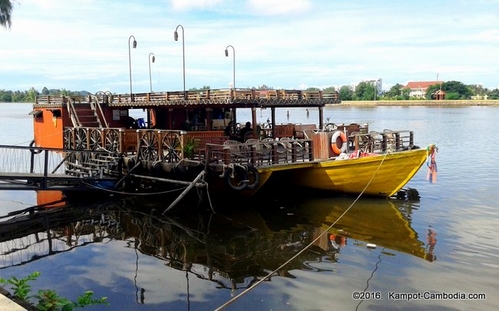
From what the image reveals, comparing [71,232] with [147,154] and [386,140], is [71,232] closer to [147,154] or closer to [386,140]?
[147,154]

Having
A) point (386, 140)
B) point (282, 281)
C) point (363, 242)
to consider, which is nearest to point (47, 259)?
point (282, 281)

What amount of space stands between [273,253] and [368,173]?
6519 mm

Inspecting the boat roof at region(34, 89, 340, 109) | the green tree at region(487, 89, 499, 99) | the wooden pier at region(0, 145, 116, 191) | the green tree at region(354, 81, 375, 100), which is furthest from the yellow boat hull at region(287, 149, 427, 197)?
the green tree at region(487, 89, 499, 99)

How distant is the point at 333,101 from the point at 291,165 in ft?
16.3

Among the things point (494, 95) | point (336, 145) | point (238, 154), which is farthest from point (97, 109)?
point (494, 95)

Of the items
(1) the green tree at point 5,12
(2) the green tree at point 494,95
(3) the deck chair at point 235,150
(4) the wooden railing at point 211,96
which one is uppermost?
(2) the green tree at point 494,95

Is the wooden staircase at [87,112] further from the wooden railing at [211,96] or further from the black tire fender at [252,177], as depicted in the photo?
the black tire fender at [252,177]

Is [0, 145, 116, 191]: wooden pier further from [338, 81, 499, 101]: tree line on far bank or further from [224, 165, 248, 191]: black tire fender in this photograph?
[338, 81, 499, 101]: tree line on far bank

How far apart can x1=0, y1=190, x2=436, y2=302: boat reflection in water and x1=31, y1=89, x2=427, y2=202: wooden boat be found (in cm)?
105

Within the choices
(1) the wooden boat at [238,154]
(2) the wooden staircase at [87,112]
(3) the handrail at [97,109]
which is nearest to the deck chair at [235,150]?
(1) the wooden boat at [238,154]

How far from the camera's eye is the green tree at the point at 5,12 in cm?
1248

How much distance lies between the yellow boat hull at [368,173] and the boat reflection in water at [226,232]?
0.53 metres

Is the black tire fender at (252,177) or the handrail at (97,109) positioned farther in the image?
the handrail at (97,109)

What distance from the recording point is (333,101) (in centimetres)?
2062
